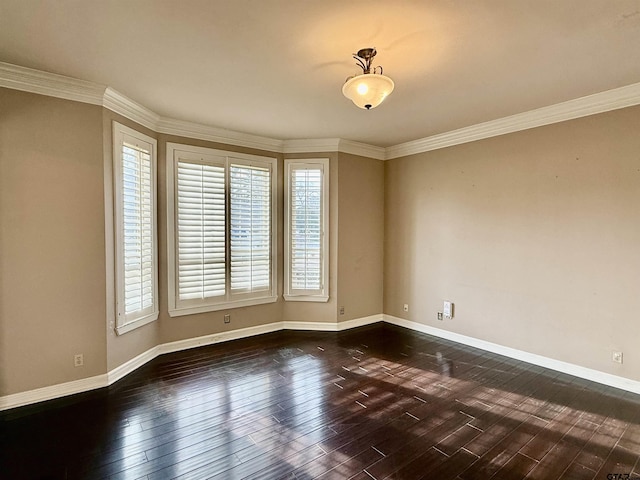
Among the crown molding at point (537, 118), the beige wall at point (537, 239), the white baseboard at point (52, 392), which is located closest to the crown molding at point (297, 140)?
the crown molding at point (537, 118)

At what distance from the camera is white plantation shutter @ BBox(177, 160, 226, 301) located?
4.07 m

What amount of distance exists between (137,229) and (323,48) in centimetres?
269

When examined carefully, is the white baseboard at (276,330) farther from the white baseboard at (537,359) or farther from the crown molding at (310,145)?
the crown molding at (310,145)

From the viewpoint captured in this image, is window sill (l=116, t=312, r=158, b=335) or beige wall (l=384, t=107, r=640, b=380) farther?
window sill (l=116, t=312, r=158, b=335)

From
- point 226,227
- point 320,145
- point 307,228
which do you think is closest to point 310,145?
point 320,145

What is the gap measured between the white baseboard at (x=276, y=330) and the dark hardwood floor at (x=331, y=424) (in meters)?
0.10

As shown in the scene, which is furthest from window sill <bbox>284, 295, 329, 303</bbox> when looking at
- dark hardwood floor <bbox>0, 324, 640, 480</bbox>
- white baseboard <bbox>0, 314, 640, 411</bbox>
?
dark hardwood floor <bbox>0, 324, 640, 480</bbox>

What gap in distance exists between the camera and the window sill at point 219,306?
13.4 feet

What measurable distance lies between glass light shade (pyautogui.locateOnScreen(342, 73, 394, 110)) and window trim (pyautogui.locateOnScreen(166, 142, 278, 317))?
2.47 metres

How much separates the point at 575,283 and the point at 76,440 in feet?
15.4

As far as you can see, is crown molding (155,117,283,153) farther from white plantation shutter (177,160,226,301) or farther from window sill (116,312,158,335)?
window sill (116,312,158,335)

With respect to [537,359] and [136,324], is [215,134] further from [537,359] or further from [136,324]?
[537,359]

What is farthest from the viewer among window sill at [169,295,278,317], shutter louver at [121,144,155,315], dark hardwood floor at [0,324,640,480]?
window sill at [169,295,278,317]

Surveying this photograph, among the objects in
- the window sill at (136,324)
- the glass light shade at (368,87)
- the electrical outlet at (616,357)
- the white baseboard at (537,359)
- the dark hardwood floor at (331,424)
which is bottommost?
the dark hardwood floor at (331,424)
